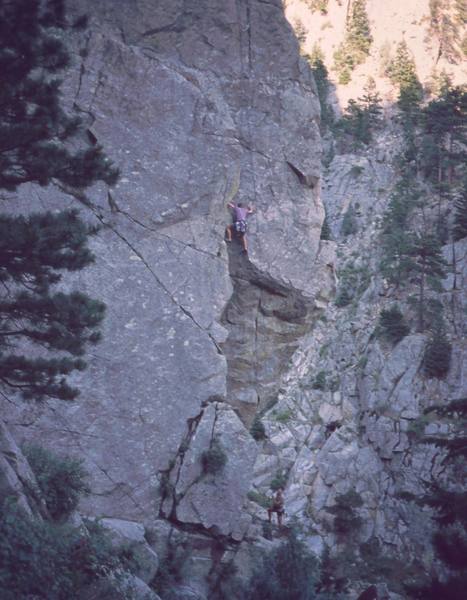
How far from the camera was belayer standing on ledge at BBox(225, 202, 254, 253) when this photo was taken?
1984 cm

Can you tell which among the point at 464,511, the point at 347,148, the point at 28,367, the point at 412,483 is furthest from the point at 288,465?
the point at 347,148

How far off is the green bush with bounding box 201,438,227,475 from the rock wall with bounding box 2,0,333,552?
206 mm

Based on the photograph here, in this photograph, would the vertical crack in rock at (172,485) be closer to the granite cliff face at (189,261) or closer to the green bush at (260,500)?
the granite cliff face at (189,261)

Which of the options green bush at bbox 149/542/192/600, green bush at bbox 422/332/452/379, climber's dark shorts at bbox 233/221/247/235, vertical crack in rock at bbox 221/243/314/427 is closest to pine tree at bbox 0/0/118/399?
green bush at bbox 149/542/192/600

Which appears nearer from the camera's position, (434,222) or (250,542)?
(250,542)

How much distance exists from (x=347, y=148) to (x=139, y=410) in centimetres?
4075

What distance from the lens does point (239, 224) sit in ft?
65.0

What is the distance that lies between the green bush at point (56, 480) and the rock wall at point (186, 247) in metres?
1.97

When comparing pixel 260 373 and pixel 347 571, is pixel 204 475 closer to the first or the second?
pixel 260 373

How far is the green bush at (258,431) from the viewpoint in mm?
34438

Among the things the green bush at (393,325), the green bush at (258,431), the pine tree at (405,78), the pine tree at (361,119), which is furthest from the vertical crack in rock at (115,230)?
the pine tree at (405,78)

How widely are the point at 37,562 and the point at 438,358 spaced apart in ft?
92.5

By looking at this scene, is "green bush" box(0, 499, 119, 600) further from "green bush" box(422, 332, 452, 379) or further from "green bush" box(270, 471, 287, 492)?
"green bush" box(422, 332, 452, 379)

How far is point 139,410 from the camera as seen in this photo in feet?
56.4
